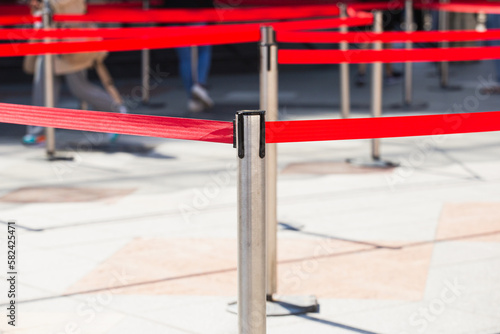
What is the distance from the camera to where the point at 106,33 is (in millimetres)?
5566

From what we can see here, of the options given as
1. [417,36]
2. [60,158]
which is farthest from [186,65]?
[417,36]

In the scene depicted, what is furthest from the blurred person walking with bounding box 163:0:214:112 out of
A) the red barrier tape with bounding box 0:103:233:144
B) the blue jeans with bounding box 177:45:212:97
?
the red barrier tape with bounding box 0:103:233:144

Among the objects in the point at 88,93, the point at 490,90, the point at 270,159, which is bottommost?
the point at 490,90

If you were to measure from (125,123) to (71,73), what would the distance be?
496 cm

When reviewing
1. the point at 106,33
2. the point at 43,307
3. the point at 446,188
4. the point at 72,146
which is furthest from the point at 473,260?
the point at 72,146

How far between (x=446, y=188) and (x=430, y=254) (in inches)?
57.4

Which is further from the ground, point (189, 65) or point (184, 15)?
point (184, 15)

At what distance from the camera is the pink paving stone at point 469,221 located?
4691 mm

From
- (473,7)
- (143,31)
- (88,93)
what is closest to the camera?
(143,31)

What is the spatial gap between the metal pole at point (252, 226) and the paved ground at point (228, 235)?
2.35ft

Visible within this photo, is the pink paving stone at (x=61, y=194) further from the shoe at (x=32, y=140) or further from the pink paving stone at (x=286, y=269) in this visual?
the shoe at (x=32, y=140)

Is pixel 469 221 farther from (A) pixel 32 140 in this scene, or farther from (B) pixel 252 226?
(A) pixel 32 140

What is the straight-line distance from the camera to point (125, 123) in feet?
9.47

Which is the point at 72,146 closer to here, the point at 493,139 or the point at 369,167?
the point at 369,167
